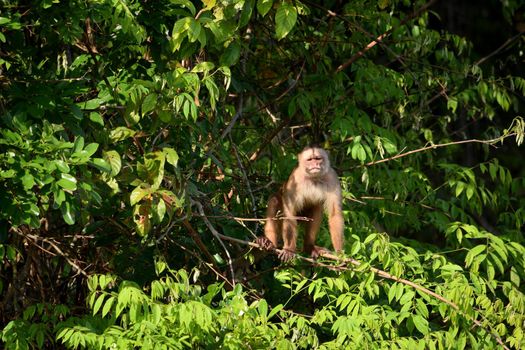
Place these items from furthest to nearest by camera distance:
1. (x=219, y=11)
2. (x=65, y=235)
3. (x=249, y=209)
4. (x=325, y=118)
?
(x=325, y=118) < (x=249, y=209) < (x=65, y=235) < (x=219, y=11)

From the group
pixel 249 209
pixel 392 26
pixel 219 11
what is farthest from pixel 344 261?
pixel 392 26

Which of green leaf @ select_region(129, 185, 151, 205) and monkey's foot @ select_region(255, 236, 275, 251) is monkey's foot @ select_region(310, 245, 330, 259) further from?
green leaf @ select_region(129, 185, 151, 205)

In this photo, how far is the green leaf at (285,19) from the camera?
5.46 meters

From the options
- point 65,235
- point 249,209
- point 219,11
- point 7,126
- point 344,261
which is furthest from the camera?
point 249,209

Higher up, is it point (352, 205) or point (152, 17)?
point (152, 17)

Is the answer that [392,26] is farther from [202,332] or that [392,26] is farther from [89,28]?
[202,332]

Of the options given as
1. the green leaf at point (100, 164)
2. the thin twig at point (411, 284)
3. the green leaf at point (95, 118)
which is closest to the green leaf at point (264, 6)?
the green leaf at point (95, 118)

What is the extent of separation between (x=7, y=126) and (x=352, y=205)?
3455 millimetres

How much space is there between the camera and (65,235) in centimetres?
657

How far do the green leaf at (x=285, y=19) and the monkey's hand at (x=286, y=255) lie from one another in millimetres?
1717

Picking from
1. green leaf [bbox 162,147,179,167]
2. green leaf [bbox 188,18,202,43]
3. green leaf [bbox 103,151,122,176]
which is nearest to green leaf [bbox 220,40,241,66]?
green leaf [bbox 188,18,202,43]

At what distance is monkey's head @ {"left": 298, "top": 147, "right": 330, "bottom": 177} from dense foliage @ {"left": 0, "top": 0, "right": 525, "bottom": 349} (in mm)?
243

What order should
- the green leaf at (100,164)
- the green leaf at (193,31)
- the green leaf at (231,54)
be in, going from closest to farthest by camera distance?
1. the green leaf at (100,164)
2. the green leaf at (193,31)
3. the green leaf at (231,54)

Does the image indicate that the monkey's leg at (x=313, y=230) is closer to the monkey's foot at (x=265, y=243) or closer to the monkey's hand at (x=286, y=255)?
the monkey's hand at (x=286, y=255)
